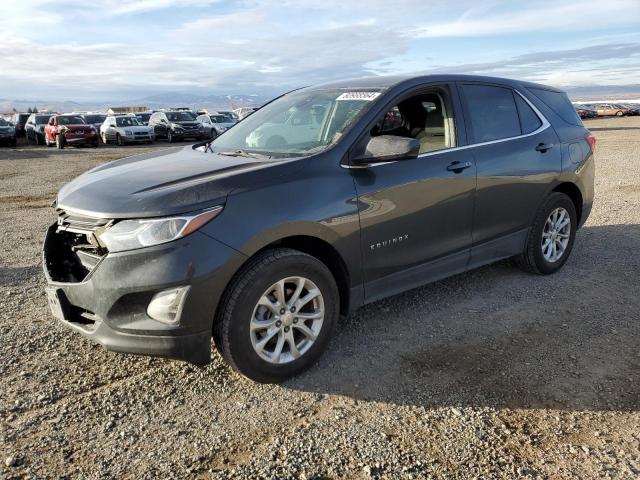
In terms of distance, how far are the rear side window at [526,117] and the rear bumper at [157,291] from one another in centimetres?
307

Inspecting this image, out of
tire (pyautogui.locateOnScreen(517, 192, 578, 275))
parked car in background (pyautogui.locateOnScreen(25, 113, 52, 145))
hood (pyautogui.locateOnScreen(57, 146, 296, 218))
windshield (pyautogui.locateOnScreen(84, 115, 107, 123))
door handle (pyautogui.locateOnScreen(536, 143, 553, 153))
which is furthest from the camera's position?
windshield (pyautogui.locateOnScreen(84, 115, 107, 123))

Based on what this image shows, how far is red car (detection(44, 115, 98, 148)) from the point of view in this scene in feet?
84.1

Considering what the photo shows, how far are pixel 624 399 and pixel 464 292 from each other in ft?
5.72

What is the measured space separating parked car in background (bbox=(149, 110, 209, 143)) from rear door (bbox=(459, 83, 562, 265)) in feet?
82.1

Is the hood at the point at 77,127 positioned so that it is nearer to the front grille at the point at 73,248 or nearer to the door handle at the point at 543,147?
the front grille at the point at 73,248

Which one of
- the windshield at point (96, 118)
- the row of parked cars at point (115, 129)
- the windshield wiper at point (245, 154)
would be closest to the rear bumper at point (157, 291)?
the windshield wiper at point (245, 154)

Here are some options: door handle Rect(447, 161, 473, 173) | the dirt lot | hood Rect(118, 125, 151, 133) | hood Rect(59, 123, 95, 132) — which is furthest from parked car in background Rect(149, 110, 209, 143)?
door handle Rect(447, 161, 473, 173)

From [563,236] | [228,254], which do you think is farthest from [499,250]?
[228,254]

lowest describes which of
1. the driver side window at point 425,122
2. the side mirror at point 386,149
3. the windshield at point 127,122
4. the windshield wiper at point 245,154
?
the windshield at point 127,122

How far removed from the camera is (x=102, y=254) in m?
3.05

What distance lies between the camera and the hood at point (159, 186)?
9.46 feet

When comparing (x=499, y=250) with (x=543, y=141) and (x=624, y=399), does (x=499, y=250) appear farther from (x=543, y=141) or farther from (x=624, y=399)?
(x=624, y=399)

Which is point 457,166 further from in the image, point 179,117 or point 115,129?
point 179,117

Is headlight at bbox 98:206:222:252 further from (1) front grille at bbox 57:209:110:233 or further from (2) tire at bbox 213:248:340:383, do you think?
(2) tire at bbox 213:248:340:383
